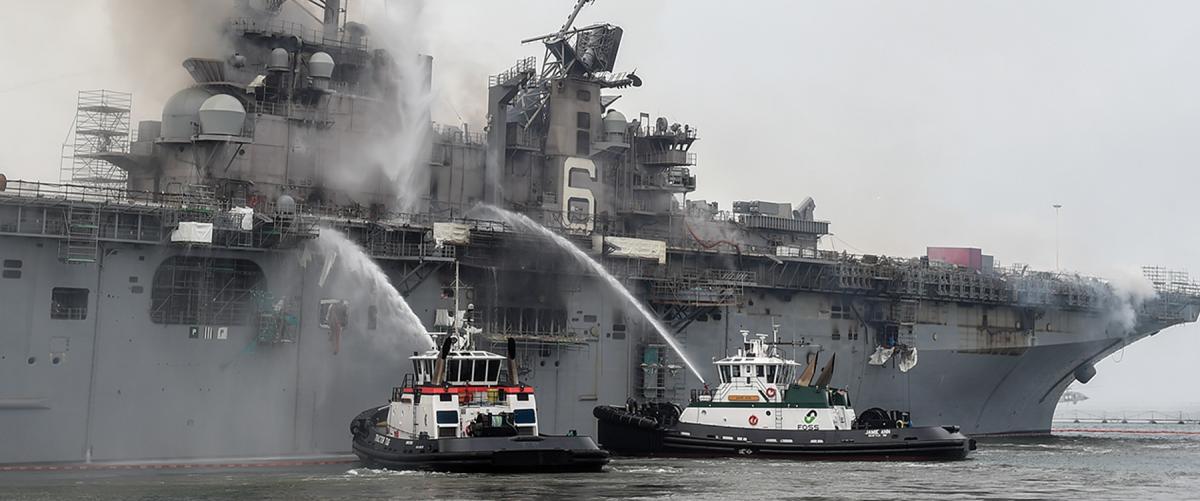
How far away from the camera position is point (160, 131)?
165ft

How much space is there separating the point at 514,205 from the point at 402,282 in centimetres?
862

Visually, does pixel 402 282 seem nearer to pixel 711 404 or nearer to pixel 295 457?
pixel 295 457

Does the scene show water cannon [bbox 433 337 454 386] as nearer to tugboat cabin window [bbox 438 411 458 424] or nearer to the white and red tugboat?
the white and red tugboat

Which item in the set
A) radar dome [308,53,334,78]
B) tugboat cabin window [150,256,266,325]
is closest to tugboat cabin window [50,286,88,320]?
tugboat cabin window [150,256,266,325]

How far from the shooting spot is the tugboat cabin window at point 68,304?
42106mm

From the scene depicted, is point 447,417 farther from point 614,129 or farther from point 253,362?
point 614,129

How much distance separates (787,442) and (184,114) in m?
24.2

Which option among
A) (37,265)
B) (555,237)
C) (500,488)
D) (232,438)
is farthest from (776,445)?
(37,265)

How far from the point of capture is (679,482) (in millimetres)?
38062

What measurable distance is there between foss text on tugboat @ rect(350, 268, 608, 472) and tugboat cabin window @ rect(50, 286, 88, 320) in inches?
377

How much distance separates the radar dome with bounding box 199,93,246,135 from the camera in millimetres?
47250

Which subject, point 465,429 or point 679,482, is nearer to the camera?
point 679,482

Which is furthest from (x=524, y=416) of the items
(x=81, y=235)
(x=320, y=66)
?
(x=320, y=66)

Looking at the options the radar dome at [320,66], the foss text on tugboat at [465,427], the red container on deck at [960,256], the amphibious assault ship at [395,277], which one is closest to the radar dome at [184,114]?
the amphibious assault ship at [395,277]
